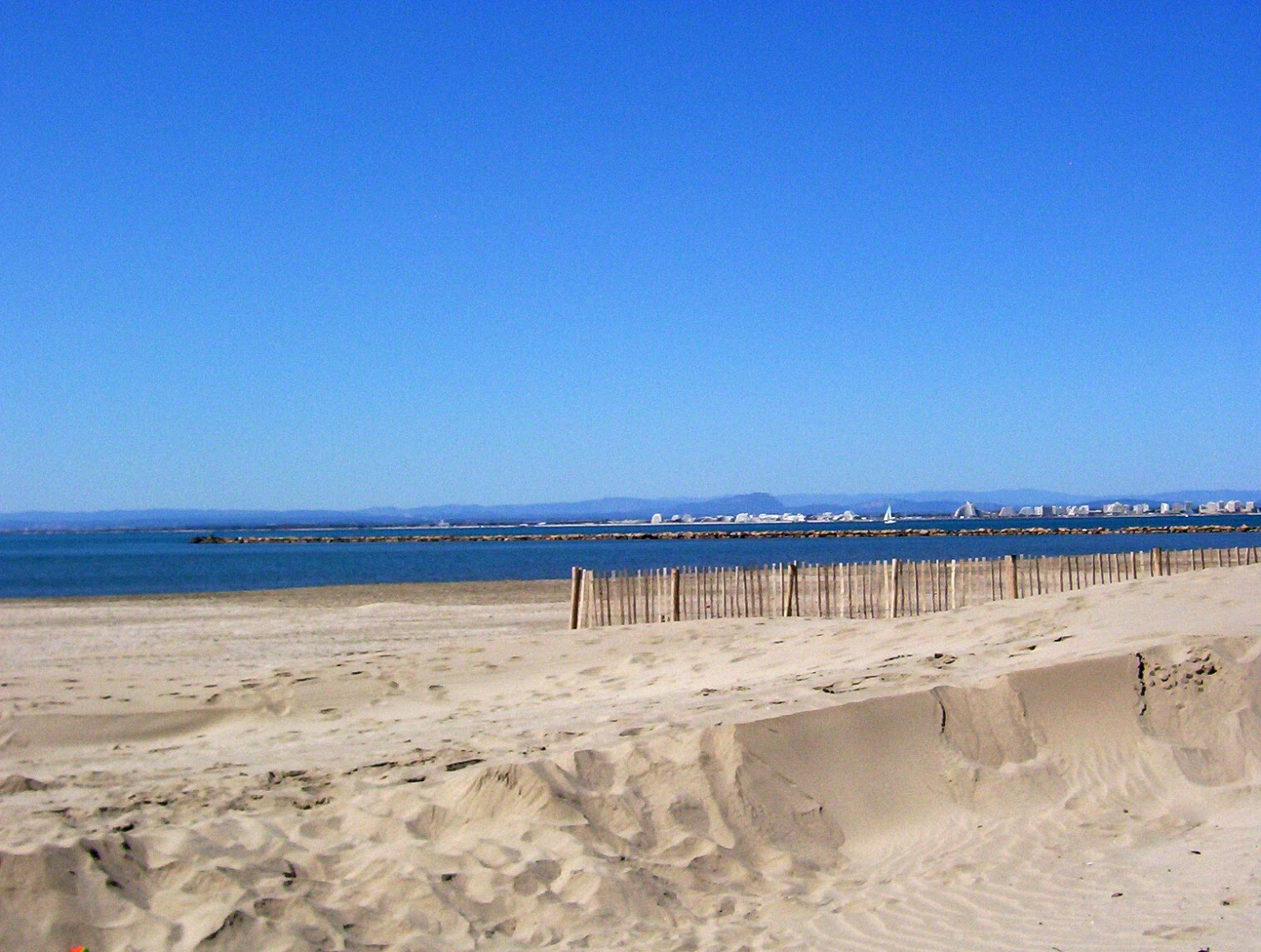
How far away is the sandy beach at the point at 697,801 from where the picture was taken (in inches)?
198

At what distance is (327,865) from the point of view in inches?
215

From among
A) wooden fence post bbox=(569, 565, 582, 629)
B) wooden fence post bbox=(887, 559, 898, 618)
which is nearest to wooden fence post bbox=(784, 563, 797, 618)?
wooden fence post bbox=(887, 559, 898, 618)

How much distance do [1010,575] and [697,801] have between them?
12.3 m

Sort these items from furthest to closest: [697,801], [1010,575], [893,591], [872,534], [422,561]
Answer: [872,534], [422,561], [1010,575], [893,591], [697,801]

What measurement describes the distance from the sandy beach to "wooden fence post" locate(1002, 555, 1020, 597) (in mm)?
5842

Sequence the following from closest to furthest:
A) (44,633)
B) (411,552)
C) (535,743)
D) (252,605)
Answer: (535,743) → (44,633) → (252,605) → (411,552)

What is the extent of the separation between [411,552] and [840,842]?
69.2m

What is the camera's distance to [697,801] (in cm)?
635

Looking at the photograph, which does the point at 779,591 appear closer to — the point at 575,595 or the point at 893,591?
the point at 893,591

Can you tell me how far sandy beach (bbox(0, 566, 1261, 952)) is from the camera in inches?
198

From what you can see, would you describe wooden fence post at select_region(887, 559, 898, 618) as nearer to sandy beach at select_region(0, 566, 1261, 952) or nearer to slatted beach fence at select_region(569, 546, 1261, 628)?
slatted beach fence at select_region(569, 546, 1261, 628)

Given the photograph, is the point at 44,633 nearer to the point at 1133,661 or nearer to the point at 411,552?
the point at 1133,661

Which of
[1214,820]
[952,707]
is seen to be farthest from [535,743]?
[1214,820]

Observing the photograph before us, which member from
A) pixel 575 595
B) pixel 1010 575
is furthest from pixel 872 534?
pixel 575 595
